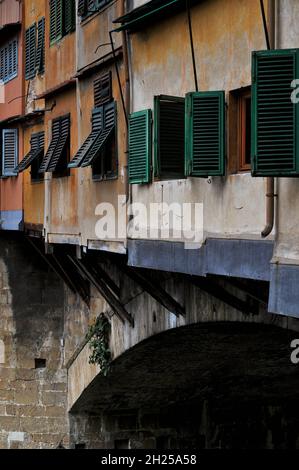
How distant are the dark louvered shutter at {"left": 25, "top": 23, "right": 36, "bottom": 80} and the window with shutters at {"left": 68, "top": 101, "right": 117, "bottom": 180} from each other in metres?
5.65

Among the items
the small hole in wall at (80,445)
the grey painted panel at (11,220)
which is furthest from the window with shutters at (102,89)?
the small hole in wall at (80,445)

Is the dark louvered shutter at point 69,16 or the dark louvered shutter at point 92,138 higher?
the dark louvered shutter at point 69,16

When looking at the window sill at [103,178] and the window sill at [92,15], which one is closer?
the window sill at [103,178]

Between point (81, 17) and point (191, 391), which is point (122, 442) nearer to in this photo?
point (191, 391)

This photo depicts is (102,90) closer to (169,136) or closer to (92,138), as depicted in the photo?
(92,138)

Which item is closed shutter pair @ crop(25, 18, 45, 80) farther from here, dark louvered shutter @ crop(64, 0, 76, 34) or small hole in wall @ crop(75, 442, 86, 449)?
small hole in wall @ crop(75, 442, 86, 449)

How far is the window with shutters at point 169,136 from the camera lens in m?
12.2

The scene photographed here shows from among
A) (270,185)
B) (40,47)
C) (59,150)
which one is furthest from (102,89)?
(270,185)

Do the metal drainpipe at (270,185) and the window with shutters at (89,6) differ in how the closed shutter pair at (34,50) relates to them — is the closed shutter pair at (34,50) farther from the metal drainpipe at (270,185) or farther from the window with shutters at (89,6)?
the metal drainpipe at (270,185)

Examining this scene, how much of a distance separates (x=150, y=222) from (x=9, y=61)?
416 inches

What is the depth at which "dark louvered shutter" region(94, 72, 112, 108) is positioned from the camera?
15094 mm

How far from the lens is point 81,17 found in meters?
16.4

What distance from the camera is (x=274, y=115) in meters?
9.14

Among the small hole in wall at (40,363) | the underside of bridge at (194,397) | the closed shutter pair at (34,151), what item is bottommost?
the underside of bridge at (194,397)
